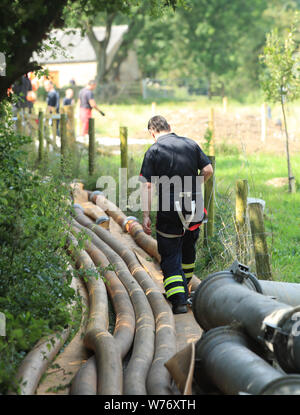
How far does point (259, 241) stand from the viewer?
24.6 feet

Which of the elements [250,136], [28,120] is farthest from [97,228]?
[250,136]

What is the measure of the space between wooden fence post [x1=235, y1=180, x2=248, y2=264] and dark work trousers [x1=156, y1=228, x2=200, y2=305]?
2.09ft

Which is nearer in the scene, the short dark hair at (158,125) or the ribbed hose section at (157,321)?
the ribbed hose section at (157,321)

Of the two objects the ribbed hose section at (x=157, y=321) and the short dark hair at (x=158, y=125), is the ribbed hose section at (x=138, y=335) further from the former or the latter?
the short dark hair at (x=158, y=125)

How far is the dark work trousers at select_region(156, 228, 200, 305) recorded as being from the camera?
7039mm

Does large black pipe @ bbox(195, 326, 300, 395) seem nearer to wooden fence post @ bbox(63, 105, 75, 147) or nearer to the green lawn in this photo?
the green lawn

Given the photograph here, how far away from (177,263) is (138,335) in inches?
57.6

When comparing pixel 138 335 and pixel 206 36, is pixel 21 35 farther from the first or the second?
pixel 206 36

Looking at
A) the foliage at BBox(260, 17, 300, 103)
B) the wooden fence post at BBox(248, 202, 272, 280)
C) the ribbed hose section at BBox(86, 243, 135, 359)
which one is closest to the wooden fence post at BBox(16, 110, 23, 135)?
the foliage at BBox(260, 17, 300, 103)

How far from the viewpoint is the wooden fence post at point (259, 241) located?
24.3ft

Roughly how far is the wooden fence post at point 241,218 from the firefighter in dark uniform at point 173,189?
63 centimetres

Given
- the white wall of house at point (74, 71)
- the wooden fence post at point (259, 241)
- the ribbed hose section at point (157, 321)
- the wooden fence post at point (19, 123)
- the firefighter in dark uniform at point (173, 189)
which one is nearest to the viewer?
the ribbed hose section at point (157, 321)

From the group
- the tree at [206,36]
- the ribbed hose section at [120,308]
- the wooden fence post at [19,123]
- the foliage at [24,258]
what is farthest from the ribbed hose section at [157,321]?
the tree at [206,36]

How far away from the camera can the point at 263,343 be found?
4.73 metres
